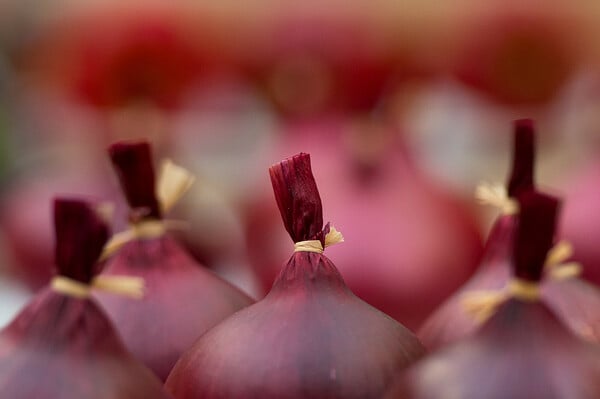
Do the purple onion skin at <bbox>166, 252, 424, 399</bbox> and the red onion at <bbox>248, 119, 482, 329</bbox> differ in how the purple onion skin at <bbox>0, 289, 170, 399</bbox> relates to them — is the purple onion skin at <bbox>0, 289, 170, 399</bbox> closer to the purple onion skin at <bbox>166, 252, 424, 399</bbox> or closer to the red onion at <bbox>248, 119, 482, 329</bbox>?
the purple onion skin at <bbox>166, 252, 424, 399</bbox>

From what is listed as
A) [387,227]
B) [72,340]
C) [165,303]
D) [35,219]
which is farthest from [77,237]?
[35,219]

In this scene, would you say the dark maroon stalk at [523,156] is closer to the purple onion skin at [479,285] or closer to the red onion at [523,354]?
the purple onion skin at [479,285]

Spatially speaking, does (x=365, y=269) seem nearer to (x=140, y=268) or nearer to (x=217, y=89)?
(x=140, y=268)

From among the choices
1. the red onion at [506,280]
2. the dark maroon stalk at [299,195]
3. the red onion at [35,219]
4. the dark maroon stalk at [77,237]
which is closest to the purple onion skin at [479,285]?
the red onion at [506,280]

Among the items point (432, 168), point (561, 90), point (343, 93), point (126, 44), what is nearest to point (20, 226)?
point (126, 44)

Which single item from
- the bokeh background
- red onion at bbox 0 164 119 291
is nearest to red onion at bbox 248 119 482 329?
the bokeh background

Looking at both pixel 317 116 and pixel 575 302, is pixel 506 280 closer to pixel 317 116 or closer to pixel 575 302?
pixel 575 302
